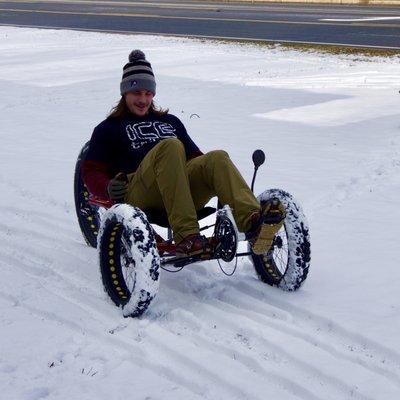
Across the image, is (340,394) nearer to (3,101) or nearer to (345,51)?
(3,101)

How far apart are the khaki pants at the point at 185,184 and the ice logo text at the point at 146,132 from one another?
1.06ft

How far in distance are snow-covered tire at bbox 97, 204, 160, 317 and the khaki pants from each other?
0.21 metres

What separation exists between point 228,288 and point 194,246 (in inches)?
23.5

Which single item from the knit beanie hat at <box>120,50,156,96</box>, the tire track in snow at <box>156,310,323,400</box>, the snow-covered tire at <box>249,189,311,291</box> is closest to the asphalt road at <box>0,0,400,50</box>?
the knit beanie hat at <box>120,50,156,96</box>

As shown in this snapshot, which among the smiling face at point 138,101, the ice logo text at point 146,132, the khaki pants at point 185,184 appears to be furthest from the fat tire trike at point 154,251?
the smiling face at point 138,101

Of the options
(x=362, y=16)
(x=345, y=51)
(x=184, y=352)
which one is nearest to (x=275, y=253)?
(x=184, y=352)

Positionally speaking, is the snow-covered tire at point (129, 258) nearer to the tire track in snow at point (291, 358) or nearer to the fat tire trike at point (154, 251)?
the fat tire trike at point (154, 251)

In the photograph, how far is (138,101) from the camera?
206 inches

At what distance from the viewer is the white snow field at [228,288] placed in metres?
3.89

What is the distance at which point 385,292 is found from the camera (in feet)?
16.2

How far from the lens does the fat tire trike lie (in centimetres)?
443

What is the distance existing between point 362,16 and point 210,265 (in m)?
20.0

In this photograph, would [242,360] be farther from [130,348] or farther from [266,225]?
[266,225]

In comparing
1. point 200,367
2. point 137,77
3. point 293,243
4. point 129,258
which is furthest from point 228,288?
point 137,77
